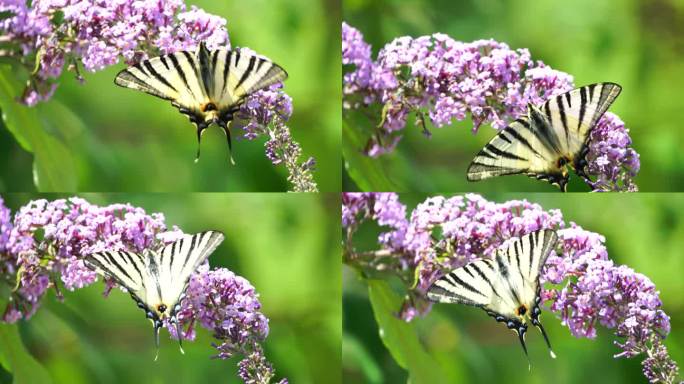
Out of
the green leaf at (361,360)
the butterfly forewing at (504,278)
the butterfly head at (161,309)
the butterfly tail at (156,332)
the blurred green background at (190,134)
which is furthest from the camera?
the green leaf at (361,360)

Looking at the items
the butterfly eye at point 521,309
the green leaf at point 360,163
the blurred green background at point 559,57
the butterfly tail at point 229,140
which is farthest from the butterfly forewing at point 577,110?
the butterfly tail at point 229,140

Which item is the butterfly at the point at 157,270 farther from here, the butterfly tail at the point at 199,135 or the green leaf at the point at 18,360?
the green leaf at the point at 18,360

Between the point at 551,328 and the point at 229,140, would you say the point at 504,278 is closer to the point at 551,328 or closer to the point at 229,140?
the point at 551,328

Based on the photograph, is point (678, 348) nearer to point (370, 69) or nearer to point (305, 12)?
point (370, 69)

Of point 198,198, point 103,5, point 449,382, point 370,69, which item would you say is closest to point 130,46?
point 103,5

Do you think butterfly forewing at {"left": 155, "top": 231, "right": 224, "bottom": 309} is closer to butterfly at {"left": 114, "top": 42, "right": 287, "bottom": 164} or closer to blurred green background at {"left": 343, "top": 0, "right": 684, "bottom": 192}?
butterfly at {"left": 114, "top": 42, "right": 287, "bottom": 164}
